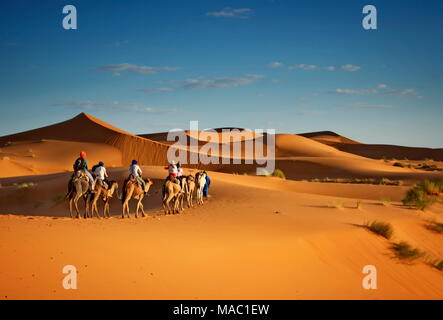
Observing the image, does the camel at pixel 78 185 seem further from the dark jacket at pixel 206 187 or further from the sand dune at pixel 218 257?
the dark jacket at pixel 206 187

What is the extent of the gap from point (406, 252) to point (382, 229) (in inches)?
51.9

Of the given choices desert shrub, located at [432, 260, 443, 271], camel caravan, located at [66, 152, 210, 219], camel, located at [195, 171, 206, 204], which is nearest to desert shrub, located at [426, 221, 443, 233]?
desert shrub, located at [432, 260, 443, 271]

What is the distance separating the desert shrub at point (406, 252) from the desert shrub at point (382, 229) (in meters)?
0.63

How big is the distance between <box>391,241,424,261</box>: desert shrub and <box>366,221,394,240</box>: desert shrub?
635 mm

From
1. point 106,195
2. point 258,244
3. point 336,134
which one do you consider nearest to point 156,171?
point 106,195

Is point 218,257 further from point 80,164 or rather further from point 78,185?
point 78,185

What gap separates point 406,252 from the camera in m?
12.7

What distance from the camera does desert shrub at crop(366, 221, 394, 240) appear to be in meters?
13.7

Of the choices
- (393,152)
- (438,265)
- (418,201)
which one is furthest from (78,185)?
(393,152)

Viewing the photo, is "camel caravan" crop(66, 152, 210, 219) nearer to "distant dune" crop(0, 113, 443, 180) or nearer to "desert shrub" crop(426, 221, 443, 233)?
"desert shrub" crop(426, 221, 443, 233)
